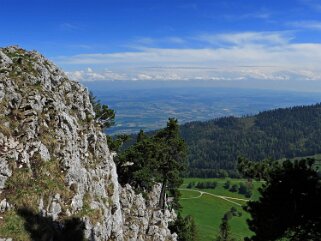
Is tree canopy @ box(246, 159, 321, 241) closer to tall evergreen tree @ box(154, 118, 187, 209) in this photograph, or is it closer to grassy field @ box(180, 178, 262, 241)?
tall evergreen tree @ box(154, 118, 187, 209)

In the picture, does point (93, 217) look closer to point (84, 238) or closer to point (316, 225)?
point (84, 238)

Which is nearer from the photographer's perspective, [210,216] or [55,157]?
[55,157]

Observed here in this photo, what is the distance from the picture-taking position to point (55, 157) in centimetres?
4125

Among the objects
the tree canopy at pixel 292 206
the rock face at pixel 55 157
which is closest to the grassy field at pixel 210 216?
the rock face at pixel 55 157

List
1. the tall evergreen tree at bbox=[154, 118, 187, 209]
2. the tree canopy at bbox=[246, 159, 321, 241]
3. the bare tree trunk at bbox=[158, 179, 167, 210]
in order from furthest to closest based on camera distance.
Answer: the bare tree trunk at bbox=[158, 179, 167, 210] < the tall evergreen tree at bbox=[154, 118, 187, 209] < the tree canopy at bbox=[246, 159, 321, 241]

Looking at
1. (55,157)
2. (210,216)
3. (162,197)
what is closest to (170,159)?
(162,197)

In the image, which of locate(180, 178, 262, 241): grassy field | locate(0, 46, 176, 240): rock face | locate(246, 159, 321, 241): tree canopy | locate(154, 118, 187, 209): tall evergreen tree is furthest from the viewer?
locate(180, 178, 262, 241): grassy field

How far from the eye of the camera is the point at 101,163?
50375mm

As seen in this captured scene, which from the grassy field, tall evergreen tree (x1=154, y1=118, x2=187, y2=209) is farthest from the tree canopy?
the grassy field

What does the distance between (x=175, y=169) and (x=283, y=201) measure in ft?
128

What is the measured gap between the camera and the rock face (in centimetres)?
3662

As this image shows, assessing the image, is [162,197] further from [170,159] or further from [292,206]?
[292,206]

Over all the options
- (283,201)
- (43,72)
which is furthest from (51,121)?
(283,201)

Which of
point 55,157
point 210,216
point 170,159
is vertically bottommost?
point 210,216
